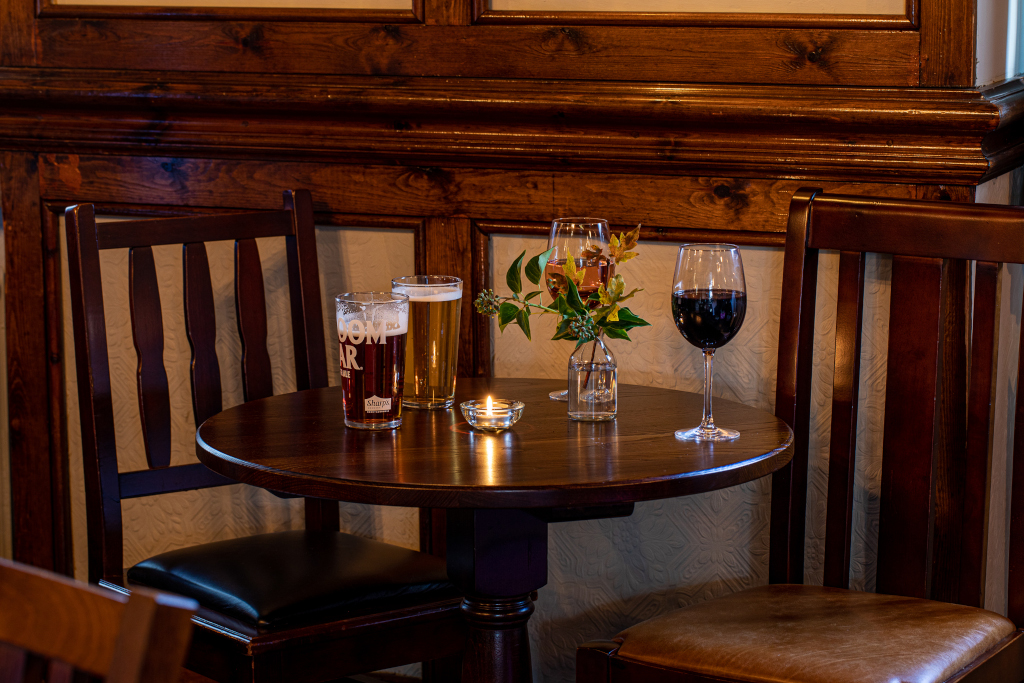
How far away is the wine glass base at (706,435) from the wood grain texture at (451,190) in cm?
56

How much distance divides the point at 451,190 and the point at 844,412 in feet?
2.65

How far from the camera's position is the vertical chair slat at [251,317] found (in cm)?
188

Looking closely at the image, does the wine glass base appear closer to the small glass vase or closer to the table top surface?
the table top surface

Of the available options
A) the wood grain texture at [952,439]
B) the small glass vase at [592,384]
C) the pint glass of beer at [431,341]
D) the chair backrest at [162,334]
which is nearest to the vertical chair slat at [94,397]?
the chair backrest at [162,334]

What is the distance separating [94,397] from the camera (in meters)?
1.68

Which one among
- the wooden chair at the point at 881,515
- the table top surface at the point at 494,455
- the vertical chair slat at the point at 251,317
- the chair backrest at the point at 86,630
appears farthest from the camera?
the vertical chair slat at the point at 251,317

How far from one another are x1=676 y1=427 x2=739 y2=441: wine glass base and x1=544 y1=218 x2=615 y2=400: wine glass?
0.22 metres

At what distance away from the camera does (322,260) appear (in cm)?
207

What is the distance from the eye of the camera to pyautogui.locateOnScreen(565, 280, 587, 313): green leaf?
1345mm

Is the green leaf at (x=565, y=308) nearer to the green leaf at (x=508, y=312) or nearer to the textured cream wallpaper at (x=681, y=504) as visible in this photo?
the green leaf at (x=508, y=312)

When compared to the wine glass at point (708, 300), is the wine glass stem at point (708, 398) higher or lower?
lower

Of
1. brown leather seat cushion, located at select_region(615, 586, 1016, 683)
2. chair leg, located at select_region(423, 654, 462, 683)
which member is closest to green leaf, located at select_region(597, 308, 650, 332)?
brown leather seat cushion, located at select_region(615, 586, 1016, 683)

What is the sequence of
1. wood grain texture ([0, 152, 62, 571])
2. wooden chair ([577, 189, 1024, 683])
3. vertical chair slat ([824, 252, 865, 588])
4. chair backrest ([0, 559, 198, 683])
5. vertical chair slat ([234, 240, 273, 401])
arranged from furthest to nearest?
wood grain texture ([0, 152, 62, 571]) < vertical chair slat ([234, 240, 273, 401]) < vertical chair slat ([824, 252, 865, 588]) < wooden chair ([577, 189, 1024, 683]) < chair backrest ([0, 559, 198, 683])

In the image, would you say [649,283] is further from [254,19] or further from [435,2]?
[254,19]
